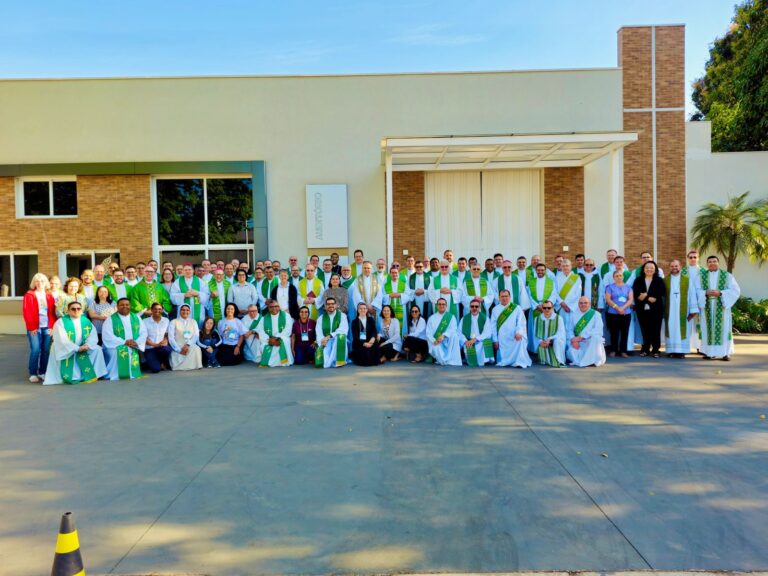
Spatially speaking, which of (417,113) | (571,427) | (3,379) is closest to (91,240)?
(3,379)

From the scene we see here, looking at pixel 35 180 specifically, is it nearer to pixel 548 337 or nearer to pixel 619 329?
pixel 548 337

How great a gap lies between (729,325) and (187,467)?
32.9 feet

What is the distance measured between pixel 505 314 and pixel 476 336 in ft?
2.32

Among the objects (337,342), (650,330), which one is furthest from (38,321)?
(650,330)

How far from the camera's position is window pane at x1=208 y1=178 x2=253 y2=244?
53.6 feet

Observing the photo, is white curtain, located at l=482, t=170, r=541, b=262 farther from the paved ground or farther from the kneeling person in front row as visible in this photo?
the kneeling person in front row

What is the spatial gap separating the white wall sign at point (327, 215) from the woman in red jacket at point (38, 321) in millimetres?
7417

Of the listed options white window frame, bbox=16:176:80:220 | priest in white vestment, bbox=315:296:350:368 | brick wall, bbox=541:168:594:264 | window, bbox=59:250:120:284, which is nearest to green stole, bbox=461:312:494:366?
priest in white vestment, bbox=315:296:350:368

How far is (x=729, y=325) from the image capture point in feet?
34.2

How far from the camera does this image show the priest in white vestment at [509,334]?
9.94m

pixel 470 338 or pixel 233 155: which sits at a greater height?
pixel 233 155

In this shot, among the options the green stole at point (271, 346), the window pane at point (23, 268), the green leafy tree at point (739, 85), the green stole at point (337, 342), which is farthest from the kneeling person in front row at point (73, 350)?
the green leafy tree at point (739, 85)

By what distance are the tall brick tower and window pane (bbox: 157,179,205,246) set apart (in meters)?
13.1

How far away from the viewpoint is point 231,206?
16.4 meters
